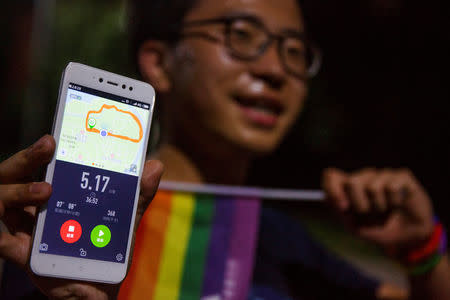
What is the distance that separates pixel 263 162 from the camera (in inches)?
68.7

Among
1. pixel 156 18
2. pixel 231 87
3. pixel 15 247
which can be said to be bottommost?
pixel 15 247

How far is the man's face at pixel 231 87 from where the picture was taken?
34.1 inches

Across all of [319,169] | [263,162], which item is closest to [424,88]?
[319,169]

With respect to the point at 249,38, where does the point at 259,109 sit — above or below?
below

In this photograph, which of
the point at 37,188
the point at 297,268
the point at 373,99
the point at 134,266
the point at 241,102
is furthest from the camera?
the point at 373,99

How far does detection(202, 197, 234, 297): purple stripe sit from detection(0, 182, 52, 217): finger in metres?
0.39

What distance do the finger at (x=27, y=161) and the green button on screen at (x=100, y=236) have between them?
8 centimetres

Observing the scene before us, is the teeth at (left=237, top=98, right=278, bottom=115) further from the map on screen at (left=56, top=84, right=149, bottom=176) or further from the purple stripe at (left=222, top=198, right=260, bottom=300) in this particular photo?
the map on screen at (left=56, top=84, right=149, bottom=176)

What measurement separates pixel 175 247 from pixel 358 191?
0.33 meters

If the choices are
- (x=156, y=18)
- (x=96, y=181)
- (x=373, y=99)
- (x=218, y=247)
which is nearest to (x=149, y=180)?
(x=96, y=181)

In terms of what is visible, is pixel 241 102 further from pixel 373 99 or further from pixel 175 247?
pixel 373 99

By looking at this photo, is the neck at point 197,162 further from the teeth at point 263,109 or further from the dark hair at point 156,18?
the dark hair at point 156,18

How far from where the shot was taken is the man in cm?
86

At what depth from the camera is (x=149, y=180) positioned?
47 centimetres
